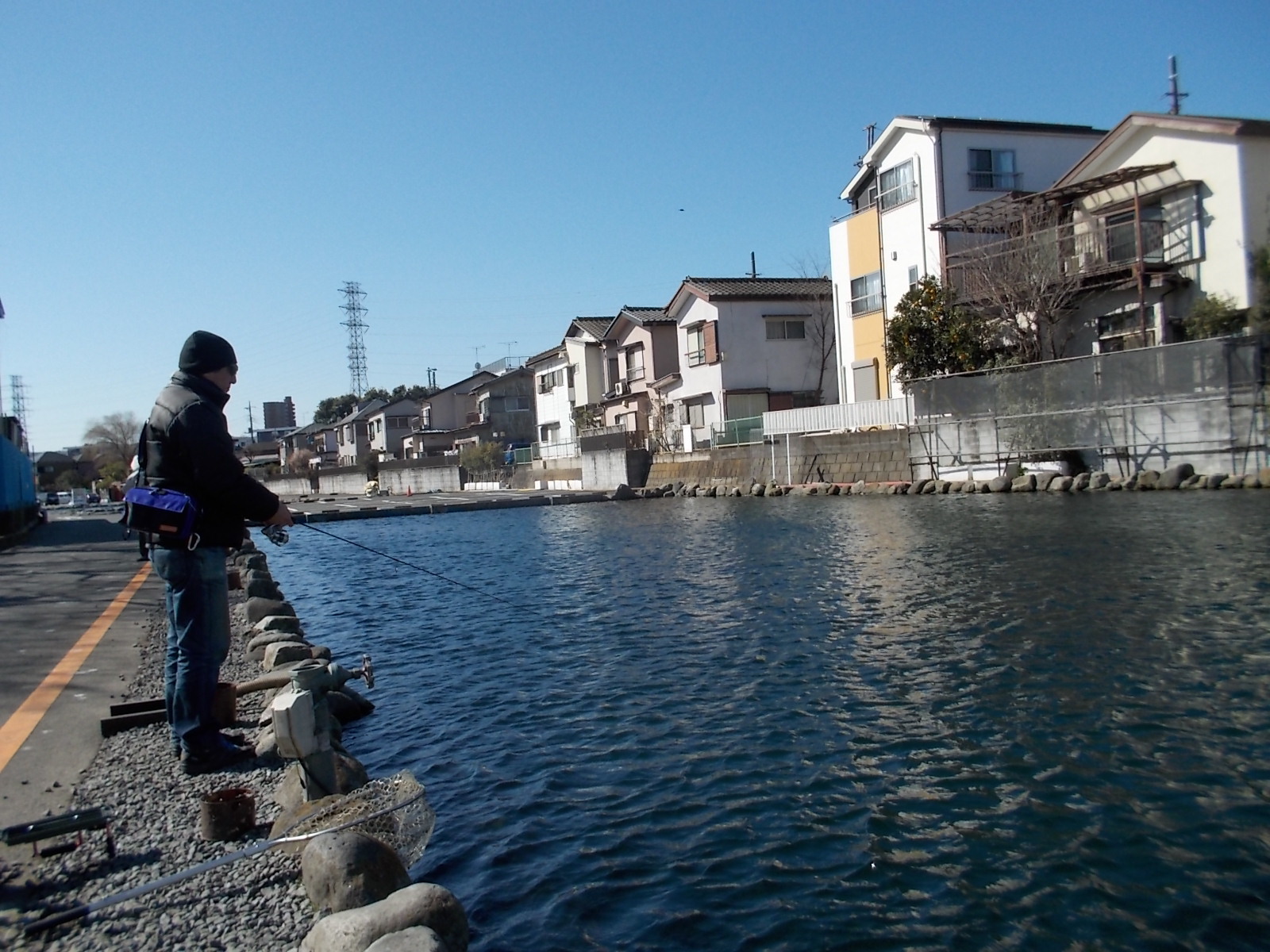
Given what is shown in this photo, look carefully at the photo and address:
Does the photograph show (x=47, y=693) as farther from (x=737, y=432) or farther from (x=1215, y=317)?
(x=737, y=432)

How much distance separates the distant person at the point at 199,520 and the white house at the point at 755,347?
32391mm

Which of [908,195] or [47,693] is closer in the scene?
[47,693]

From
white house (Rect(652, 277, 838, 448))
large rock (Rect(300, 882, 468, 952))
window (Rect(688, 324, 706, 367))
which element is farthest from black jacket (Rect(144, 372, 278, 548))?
window (Rect(688, 324, 706, 367))

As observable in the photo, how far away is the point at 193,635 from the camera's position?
192 inches

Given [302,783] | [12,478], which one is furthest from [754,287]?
[302,783]

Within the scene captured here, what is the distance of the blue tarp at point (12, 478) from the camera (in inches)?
887

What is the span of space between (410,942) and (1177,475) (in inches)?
809

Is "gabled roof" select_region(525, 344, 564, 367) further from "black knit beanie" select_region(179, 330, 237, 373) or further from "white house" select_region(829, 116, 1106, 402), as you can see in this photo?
"black knit beanie" select_region(179, 330, 237, 373)

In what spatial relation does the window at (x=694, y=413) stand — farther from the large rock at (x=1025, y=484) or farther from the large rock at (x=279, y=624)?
the large rock at (x=279, y=624)

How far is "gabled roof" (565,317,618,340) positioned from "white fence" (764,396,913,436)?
61.2 ft

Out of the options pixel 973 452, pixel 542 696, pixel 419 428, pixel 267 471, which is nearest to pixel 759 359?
pixel 973 452

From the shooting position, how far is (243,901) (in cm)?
355

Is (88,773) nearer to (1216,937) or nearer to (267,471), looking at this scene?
(1216,937)

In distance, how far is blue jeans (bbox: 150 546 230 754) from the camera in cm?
480
